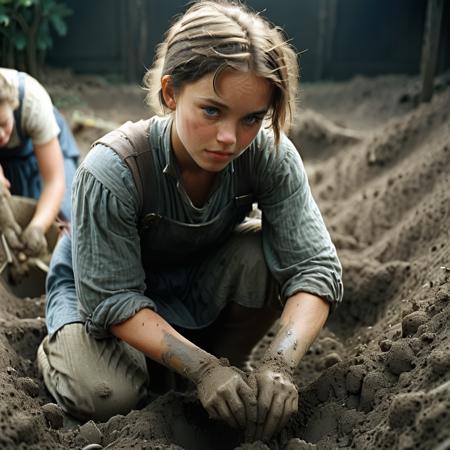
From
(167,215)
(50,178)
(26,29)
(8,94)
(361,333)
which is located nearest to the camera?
(167,215)

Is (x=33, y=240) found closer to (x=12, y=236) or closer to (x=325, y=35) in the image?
(x=12, y=236)

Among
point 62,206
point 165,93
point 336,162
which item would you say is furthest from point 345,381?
point 336,162

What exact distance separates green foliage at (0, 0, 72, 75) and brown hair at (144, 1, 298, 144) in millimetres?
3601

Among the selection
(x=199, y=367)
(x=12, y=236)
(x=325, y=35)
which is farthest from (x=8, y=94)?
(x=325, y=35)

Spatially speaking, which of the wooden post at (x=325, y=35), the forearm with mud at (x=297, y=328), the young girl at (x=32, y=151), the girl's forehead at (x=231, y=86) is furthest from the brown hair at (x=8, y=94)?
the wooden post at (x=325, y=35)

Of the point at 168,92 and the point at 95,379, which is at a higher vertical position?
the point at 168,92

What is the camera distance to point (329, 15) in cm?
629

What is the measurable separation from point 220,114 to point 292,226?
18.2 inches

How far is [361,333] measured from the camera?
2.64 metres

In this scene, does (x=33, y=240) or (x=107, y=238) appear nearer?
(x=107, y=238)

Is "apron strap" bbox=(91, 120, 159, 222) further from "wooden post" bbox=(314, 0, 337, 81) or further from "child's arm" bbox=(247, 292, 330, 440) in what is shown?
"wooden post" bbox=(314, 0, 337, 81)

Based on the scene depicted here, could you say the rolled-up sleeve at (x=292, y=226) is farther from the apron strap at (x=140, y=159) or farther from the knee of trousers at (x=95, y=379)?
the knee of trousers at (x=95, y=379)

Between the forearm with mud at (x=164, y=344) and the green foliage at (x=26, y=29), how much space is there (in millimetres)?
3834

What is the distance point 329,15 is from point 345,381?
494 centimetres
